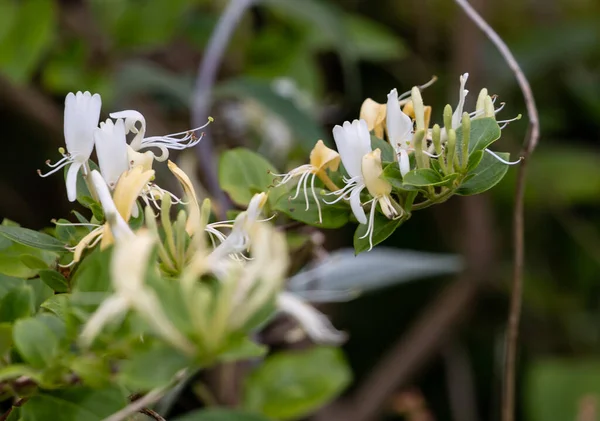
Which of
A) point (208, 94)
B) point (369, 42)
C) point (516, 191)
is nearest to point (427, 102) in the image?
point (369, 42)

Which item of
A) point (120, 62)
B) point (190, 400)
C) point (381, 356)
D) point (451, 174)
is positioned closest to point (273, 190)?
point (451, 174)

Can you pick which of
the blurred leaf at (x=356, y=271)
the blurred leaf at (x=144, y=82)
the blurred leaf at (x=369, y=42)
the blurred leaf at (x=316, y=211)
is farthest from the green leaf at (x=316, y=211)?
the blurred leaf at (x=369, y=42)

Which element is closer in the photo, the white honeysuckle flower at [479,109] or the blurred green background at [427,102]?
the white honeysuckle flower at [479,109]

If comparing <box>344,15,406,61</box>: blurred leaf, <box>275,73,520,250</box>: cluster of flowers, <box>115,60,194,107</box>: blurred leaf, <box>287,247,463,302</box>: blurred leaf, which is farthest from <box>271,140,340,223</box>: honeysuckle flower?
A: <box>344,15,406,61</box>: blurred leaf

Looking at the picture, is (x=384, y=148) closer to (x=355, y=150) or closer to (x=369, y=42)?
(x=355, y=150)

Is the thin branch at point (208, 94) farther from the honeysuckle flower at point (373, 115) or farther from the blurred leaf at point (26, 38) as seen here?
the honeysuckle flower at point (373, 115)

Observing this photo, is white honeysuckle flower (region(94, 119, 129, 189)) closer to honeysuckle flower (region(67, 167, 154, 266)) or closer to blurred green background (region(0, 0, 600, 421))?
honeysuckle flower (region(67, 167, 154, 266))

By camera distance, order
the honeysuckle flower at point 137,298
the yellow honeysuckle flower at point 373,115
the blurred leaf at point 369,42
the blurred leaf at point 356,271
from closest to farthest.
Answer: the honeysuckle flower at point 137,298 < the yellow honeysuckle flower at point 373,115 < the blurred leaf at point 356,271 < the blurred leaf at point 369,42
